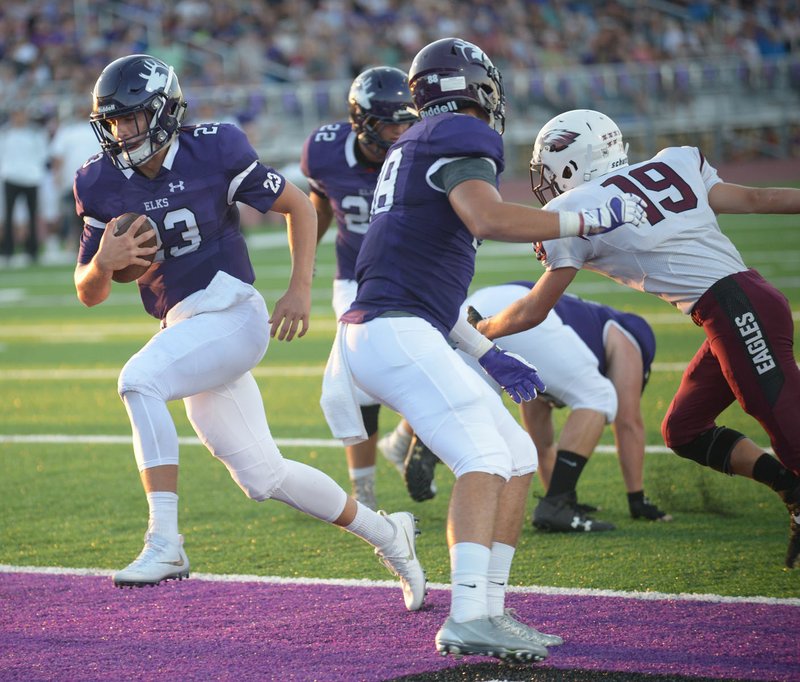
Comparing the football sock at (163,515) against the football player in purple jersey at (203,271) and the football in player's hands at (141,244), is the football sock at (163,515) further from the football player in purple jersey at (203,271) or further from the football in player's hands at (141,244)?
the football in player's hands at (141,244)

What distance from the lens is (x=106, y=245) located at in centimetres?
389

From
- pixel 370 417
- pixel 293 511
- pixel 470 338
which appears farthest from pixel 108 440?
pixel 470 338

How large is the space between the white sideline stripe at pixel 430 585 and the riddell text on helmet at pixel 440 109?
163 centimetres

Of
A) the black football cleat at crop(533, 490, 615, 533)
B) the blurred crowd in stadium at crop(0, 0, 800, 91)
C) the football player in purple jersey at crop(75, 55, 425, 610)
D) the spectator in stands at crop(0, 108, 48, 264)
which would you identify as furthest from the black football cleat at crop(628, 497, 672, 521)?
the blurred crowd in stadium at crop(0, 0, 800, 91)

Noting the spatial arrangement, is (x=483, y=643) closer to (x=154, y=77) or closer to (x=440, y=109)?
(x=440, y=109)

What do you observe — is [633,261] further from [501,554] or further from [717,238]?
[501,554]

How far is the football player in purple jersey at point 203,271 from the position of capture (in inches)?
155

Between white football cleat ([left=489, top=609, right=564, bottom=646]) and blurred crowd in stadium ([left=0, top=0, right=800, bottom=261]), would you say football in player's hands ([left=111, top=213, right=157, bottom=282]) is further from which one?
blurred crowd in stadium ([left=0, top=0, right=800, bottom=261])

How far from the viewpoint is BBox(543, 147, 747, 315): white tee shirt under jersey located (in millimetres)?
4098

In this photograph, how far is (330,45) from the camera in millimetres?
21703

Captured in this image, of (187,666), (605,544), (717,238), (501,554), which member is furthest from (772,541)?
(187,666)

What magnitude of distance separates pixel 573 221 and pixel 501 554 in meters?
0.98

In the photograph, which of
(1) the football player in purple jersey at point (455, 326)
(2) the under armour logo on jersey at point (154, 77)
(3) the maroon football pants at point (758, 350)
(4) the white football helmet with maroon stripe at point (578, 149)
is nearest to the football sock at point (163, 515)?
(1) the football player in purple jersey at point (455, 326)

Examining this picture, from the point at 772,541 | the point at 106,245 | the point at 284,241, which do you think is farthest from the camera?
the point at 284,241
